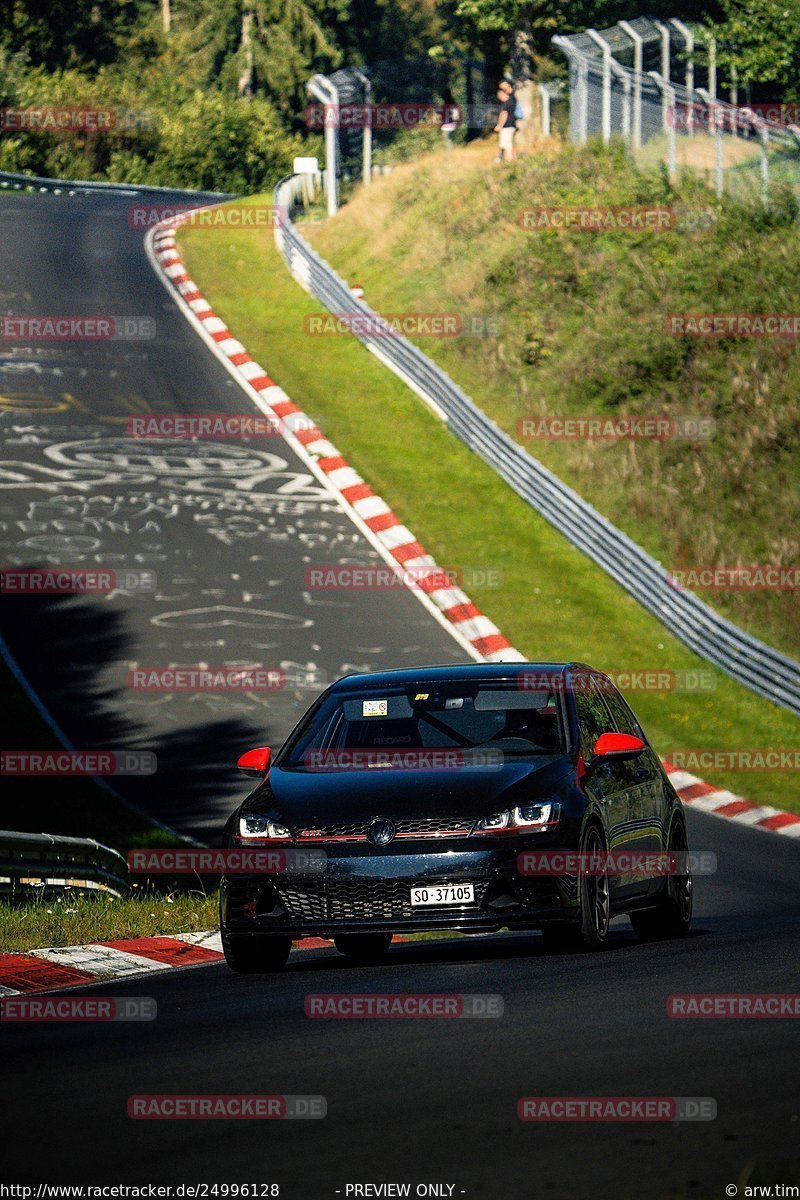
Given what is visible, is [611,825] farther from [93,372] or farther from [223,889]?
[93,372]

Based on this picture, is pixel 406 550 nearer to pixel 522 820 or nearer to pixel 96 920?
pixel 96 920

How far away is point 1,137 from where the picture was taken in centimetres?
6588

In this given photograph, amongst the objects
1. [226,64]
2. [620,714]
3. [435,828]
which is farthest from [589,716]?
[226,64]

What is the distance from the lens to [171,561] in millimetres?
25406

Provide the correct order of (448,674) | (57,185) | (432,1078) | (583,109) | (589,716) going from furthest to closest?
(57,185)
(583,109)
(589,716)
(448,674)
(432,1078)

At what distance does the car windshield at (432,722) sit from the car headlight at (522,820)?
0.62 m

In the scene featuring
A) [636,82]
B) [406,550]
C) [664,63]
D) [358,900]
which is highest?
[664,63]

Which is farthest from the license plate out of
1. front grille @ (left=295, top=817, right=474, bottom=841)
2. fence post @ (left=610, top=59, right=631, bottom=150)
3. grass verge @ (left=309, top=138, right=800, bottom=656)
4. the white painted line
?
fence post @ (left=610, top=59, right=631, bottom=150)

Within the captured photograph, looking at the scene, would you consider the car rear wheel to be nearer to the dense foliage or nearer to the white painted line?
the white painted line

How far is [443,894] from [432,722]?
4.30 ft

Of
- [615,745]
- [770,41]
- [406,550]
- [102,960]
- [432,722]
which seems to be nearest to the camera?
[615,745]

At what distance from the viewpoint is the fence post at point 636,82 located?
36.7 meters

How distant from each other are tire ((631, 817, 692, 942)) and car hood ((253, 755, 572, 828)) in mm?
1610

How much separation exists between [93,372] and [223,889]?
2595cm
